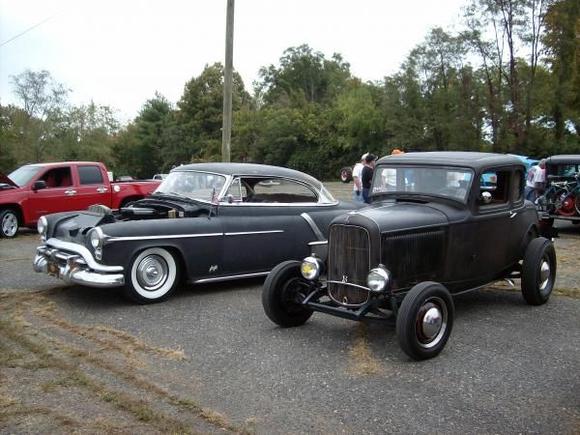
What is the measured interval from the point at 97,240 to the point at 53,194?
7182 millimetres

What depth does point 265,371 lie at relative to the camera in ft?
15.2

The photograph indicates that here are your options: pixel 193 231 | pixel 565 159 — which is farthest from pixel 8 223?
pixel 565 159

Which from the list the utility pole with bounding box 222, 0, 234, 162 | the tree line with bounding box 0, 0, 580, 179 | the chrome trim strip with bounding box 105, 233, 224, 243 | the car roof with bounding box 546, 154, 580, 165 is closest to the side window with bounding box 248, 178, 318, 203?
the chrome trim strip with bounding box 105, 233, 224, 243

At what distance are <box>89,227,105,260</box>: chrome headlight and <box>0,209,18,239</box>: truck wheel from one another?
7097 mm

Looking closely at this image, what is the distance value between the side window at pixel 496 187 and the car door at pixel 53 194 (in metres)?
9.58

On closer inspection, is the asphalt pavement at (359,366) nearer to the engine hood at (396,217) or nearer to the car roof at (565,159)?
the engine hood at (396,217)

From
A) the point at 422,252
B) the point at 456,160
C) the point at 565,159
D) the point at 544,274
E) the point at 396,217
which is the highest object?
the point at 565,159

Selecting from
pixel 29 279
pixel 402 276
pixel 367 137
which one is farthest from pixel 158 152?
pixel 402 276

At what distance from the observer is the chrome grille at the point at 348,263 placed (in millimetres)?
5250

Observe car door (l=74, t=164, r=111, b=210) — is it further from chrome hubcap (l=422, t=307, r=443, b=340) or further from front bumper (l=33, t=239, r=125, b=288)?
chrome hubcap (l=422, t=307, r=443, b=340)

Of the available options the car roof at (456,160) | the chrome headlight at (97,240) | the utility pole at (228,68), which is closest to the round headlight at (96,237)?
the chrome headlight at (97,240)

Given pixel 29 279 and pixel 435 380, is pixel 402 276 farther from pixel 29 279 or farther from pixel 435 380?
pixel 29 279

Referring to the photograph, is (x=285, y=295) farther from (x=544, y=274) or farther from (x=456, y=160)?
(x=544, y=274)

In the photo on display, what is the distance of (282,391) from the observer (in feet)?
13.9
